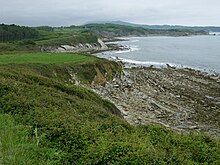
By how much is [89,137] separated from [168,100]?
21308mm

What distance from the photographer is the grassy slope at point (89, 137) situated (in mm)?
8046

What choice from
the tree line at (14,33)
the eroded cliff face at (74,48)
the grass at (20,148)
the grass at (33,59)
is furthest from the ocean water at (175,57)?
the grass at (20,148)

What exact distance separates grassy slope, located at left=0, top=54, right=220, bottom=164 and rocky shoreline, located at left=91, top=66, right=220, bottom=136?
8.76m

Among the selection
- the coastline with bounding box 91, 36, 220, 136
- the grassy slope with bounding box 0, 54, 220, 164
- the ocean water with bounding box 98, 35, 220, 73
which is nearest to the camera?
the grassy slope with bounding box 0, 54, 220, 164

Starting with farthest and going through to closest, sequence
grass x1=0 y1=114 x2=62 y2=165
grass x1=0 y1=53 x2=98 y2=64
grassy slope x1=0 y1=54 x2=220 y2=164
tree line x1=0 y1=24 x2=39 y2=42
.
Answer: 1. tree line x1=0 y1=24 x2=39 y2=42
2. grass x1=0 y1=53 x2=98 y2=64
3. grassy slope x1=0 y1=54 x2=220 y2=164
4. grass x1=0 y1=114 x2=62 y2=165

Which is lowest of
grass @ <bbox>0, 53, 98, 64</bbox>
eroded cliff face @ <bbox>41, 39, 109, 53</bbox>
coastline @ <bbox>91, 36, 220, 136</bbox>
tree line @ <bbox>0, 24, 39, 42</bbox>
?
coastline @ <bbox>91, 36, 220, 136</bbox>

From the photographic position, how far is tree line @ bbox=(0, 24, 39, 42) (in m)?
87.1

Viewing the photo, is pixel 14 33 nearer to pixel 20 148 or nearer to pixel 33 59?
pixel 33 59

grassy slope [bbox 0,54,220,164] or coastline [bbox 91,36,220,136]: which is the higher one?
grassy slope [bbox 0,54,220,164]

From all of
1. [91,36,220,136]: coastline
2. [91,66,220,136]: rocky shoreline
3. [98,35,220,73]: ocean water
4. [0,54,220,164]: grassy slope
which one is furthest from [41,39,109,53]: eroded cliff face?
[0,54,220,164]: grassy slope

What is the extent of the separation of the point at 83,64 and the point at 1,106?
841 inches

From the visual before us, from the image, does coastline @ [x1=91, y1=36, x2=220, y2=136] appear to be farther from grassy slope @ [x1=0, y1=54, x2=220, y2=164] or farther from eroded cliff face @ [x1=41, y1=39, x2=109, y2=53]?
eroded cliff face @ [x1=41, y1=39, x2=109, y2=53]

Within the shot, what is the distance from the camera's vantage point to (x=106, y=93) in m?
28.6

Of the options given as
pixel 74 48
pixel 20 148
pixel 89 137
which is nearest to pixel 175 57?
pixel 74 48
